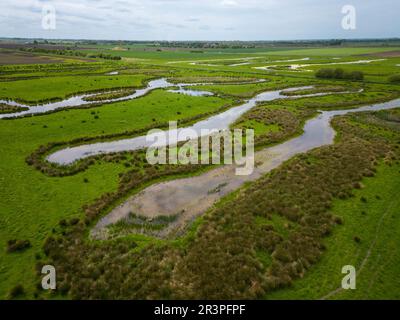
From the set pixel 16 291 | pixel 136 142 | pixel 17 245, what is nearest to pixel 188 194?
pixel 17 245

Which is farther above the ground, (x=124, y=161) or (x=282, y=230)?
(x=124, y=161)

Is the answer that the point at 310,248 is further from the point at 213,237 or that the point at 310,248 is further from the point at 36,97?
the point at 36,97

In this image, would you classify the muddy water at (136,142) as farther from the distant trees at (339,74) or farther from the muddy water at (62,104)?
the distant trees at (339,74)

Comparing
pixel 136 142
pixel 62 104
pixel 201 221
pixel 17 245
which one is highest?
pixel 62 104

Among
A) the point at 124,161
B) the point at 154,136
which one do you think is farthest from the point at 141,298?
the point at 154,136

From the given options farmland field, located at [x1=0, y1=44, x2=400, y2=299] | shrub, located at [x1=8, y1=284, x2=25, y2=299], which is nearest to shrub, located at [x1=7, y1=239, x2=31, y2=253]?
farmland field, located at [x1=0, y1=44, x2=400, y2=299]

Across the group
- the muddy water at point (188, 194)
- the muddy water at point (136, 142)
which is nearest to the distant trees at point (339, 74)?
the muddy water at point (136, 142)

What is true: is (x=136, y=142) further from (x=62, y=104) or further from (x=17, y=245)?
(x=62, y=104)

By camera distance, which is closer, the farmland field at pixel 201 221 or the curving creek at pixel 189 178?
the farmland field at pixel 201 221
